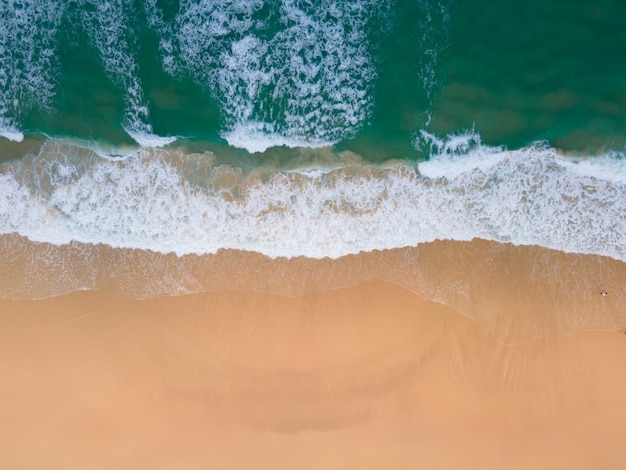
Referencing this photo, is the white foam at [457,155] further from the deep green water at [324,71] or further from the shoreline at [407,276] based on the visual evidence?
the shoreline at [407,276]

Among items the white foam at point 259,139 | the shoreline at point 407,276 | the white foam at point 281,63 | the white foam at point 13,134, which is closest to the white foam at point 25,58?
the white foam at point 13,134

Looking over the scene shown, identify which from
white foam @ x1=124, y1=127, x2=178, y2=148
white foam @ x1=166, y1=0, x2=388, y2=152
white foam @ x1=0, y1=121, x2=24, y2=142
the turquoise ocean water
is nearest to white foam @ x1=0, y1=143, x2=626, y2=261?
the turquoise ocean water

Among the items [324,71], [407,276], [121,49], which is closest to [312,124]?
[324,71]

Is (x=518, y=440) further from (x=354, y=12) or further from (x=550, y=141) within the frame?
(x=354, y=12)

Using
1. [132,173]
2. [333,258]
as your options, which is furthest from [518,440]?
[132,173]

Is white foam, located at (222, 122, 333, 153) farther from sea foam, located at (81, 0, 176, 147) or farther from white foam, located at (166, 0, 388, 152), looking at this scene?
sea foam, located at (81, 0, 176, 147)
